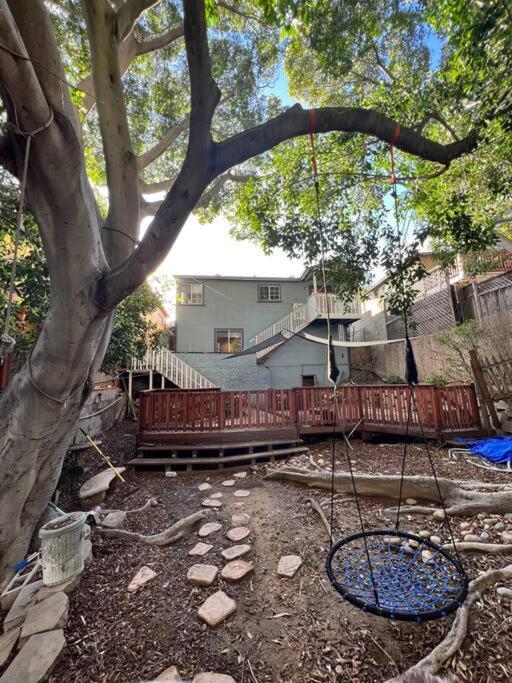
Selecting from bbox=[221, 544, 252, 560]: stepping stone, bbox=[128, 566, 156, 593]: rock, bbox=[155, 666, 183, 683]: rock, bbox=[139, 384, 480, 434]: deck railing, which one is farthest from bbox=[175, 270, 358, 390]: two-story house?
bbox=[155, 666, 183, 683]: rock

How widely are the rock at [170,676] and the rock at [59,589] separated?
1024mm

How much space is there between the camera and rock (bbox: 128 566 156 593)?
208 cm

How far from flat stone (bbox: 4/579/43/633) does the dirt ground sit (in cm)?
30

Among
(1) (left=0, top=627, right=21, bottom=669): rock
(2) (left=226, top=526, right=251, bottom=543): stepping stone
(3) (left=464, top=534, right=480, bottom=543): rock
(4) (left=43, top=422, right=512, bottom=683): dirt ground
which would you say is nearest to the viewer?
(4) (left=43, top=422, right=512, bottom=683): dirt ground

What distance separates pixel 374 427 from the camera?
215 inches

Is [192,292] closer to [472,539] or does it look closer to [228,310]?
[228,310]

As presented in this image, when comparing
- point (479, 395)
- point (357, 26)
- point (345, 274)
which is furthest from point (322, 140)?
point (479, 395)

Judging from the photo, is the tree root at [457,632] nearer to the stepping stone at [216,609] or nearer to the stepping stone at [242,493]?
the stepping stone at [216,609]

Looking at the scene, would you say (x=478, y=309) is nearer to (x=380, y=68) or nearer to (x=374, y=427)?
(x=374, y=427)

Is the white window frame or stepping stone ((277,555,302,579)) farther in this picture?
the white window frame

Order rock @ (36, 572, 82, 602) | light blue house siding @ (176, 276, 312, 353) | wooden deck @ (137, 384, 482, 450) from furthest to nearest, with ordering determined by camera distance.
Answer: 1. light blue house siding @ (176, 276, 312, 353)
2. wooden deck @ (137, 384, 482, 450)
3. rock @ (36, 572, 82, 602)

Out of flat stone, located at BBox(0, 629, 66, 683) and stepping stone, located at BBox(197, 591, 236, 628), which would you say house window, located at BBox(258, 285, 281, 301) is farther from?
flat stone, located at BBox(0, 629, 66, 683)

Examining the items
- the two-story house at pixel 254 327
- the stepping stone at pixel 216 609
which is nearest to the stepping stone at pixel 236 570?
the stepping stone at pixel 216 609

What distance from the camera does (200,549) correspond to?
2.50 metres
